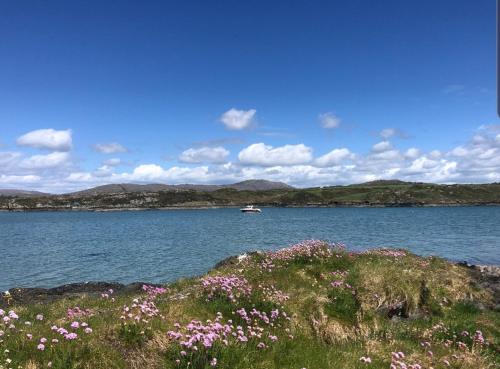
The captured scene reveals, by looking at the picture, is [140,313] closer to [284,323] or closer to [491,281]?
[284,323]

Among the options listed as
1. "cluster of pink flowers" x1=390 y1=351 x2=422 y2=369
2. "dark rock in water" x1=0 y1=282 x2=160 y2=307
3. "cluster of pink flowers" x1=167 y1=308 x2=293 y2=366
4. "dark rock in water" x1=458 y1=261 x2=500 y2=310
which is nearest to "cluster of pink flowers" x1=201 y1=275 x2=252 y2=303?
"cluster of pink flowers" x1=167 y1=308 x2=293 y2=366

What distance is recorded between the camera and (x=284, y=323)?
1081 cm

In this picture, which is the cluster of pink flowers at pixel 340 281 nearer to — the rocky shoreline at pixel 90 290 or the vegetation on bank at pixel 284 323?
the vegetation on bank at pixel 284 323

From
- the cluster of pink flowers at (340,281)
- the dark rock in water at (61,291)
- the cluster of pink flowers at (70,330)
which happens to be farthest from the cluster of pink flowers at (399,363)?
the dark rock in water at (61,291)

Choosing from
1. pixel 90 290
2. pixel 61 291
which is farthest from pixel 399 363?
pixel 61 291

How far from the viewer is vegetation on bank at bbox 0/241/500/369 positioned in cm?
741

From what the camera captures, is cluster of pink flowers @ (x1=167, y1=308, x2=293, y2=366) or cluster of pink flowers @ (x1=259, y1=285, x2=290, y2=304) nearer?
cluster of pink flowers @ (x1=167, y1=308, x2=293, y2=366)

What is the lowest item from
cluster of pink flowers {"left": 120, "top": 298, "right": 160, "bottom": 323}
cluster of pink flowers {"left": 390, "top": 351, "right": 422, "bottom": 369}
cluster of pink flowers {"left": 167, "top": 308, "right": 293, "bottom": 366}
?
cluster of pink flowers {"left": 390, "top": 351, "right": 422, "bottom": 369}

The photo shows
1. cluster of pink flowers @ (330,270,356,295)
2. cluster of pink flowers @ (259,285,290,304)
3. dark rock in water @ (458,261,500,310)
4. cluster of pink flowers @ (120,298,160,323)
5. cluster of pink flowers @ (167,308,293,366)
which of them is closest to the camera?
cluster of pink flowers @ (167,308,293,366)

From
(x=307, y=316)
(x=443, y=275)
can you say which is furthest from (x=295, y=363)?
(x=443, y=275)

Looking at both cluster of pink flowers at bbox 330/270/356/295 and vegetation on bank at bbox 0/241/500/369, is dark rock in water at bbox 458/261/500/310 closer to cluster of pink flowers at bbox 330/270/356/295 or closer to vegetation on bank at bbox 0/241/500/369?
vegetation on bank at bbox 0/241/500/369

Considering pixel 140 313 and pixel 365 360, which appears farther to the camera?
pixel 140 313

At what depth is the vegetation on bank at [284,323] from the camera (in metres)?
7.41

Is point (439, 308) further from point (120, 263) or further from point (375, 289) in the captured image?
point (120, 263)
